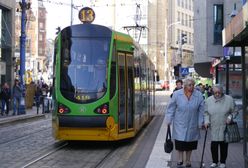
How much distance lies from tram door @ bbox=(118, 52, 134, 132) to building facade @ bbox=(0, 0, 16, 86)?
1844cm

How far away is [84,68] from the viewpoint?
46.6 feet

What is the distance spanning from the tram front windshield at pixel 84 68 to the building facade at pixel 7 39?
18569 mm

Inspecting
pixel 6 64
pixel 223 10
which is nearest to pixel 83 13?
pixel 6 64

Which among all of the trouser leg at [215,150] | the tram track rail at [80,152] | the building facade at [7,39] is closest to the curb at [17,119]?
the building facade at [7,39]

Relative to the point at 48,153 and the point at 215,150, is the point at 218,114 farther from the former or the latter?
the point at 48,153

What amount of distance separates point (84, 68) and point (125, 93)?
142 cm

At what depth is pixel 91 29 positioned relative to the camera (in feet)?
47.7

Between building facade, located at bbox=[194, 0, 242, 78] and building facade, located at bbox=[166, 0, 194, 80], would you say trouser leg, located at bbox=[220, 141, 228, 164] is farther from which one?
building facade, located at bbox=[166, 0, 194, 80]

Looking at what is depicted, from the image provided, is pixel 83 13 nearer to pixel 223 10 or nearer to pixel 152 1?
pixel 223 10

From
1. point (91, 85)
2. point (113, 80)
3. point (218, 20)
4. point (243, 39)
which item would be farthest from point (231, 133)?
point (218, 20)

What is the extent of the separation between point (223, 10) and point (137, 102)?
25.4 metres

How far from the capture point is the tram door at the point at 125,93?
1444 cm

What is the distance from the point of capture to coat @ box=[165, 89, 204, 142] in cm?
955

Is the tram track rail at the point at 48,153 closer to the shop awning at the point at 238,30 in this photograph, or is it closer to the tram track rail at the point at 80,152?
the tram track rail at the point at 80,152
